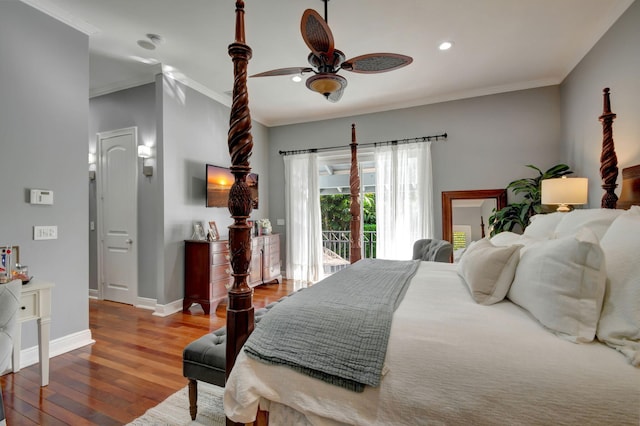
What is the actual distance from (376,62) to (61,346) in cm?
368

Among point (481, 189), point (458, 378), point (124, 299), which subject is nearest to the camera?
point (458, 378)

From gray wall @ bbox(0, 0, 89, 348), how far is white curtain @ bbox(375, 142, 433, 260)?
384cm

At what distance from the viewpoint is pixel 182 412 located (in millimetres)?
1731

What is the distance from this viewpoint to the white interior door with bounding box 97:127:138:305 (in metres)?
3.77

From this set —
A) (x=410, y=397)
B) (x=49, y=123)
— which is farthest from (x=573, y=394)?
(x=49, y=123)

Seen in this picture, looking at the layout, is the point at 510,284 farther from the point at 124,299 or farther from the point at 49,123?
the point at 124,299

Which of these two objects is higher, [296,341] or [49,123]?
[49,123]

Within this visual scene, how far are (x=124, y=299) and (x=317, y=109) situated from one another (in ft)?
13.6

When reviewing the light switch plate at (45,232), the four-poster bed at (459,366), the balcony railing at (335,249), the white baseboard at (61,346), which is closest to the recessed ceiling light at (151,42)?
the light switch plate at (45,232)

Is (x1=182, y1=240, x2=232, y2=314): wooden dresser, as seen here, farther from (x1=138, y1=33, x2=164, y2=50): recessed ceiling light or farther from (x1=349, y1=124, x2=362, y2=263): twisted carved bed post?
(x1=138, y1=33, x2=164, y2=50): recessed ceiling light

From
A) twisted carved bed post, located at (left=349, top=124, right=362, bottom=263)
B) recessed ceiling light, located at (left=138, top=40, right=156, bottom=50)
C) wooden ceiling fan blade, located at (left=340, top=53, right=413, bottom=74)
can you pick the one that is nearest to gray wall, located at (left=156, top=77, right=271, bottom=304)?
recessed ceiling light, located at (left=138, top=40, right=156, bottom=50)

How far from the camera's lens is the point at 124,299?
3842 mm

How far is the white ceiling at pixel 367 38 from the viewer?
96.0 inches

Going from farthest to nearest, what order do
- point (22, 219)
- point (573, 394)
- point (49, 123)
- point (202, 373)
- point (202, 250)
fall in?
point (202, 250) → point (49, 123) → point (22, 219) → point (202, 373) → point (573, 394)
